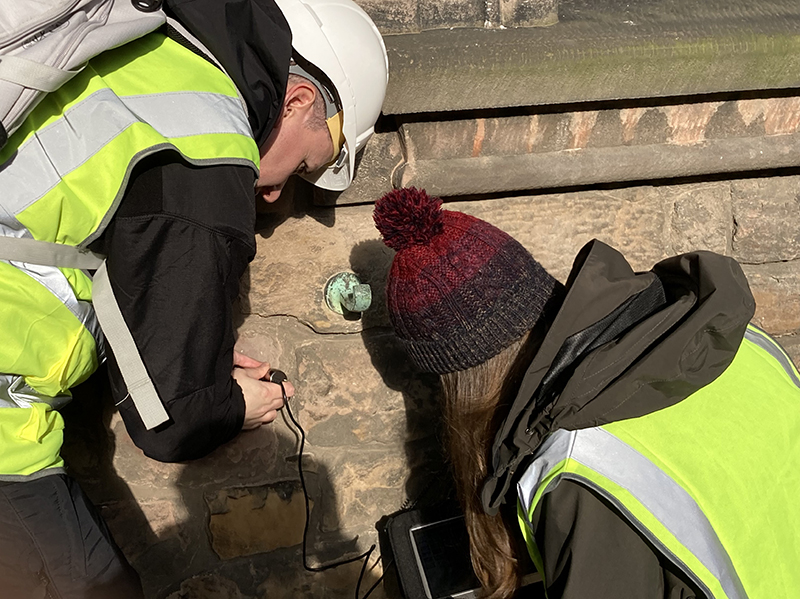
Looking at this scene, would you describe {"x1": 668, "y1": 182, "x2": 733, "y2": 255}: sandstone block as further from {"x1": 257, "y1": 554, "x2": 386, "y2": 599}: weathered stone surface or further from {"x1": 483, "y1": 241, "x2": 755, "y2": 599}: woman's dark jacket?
{"x1": 257, "y1": 554, "x2": 386, "y2": 599}: weathered stone surface

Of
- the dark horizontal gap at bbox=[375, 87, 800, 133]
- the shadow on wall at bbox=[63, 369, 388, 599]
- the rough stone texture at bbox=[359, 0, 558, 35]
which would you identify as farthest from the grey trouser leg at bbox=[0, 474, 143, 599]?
the rough stone texture at bbox=[359, 0, 558, 35]

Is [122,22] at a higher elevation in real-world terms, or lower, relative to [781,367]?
higher

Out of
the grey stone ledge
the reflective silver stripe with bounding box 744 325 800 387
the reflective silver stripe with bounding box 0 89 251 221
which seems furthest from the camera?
the grey stone ledge

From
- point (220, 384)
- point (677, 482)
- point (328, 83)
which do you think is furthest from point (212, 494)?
point (677, 482)

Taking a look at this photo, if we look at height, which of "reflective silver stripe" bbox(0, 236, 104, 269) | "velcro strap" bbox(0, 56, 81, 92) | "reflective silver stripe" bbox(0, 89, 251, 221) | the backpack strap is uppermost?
"velcro strap" bbox(0, 56, 81, 92)

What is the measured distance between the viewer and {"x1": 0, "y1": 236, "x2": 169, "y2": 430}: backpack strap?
1194 millimetres

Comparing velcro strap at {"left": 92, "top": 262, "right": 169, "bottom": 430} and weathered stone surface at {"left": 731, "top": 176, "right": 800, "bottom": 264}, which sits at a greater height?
velcro strap at {"left": 92, "top": 262, "right": 169, "bottom": 430}

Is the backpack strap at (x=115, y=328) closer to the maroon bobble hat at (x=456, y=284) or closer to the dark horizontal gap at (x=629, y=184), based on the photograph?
the maroon bobble hat at (x=456, y=284)

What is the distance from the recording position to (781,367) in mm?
1325

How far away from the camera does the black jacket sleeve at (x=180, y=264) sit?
1.17 metres

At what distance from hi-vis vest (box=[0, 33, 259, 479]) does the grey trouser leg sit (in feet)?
0.20

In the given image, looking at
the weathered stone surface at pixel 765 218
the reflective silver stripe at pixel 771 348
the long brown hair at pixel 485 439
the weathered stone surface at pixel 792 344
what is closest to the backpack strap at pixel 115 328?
the long brown hair at pixel 485 439

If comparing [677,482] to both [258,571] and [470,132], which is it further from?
[258,571]

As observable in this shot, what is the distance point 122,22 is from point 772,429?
134cm
